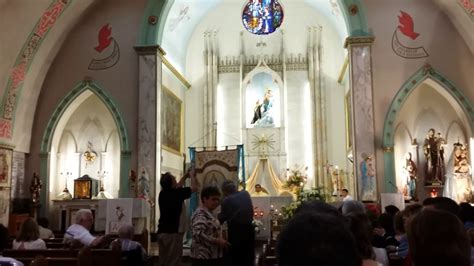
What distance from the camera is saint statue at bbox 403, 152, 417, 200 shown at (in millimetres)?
15416

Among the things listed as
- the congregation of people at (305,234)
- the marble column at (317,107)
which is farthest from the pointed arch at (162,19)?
the congregation of people at (305,234)

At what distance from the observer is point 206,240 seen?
516 centimetres

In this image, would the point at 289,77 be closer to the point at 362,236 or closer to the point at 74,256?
the point at 74,256

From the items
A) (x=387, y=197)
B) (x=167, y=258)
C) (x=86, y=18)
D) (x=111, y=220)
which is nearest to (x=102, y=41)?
(x=86, y=18)

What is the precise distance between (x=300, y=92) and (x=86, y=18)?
29.7ft

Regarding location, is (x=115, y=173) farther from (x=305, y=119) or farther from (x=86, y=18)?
(x=305, y=119)

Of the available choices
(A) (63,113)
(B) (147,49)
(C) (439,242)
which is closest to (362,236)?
(C) (439,242)

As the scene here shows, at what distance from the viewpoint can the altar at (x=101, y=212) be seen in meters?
12.4

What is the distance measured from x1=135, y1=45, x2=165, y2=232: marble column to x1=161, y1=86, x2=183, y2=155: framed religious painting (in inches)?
60.5

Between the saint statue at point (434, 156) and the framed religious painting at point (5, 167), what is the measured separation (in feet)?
41.2

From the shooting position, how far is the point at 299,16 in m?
21.1

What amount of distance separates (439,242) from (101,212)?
1264cm

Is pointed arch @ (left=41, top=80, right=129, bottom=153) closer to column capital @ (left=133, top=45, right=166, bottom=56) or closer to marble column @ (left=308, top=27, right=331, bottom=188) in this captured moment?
column capital @ (left=133, top=45, right=166, bottom=56)

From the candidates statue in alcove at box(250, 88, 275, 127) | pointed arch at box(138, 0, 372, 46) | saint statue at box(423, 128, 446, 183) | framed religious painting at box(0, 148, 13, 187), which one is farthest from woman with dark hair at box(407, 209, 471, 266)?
statue in alcove at box(250, 88, 275, 127)
